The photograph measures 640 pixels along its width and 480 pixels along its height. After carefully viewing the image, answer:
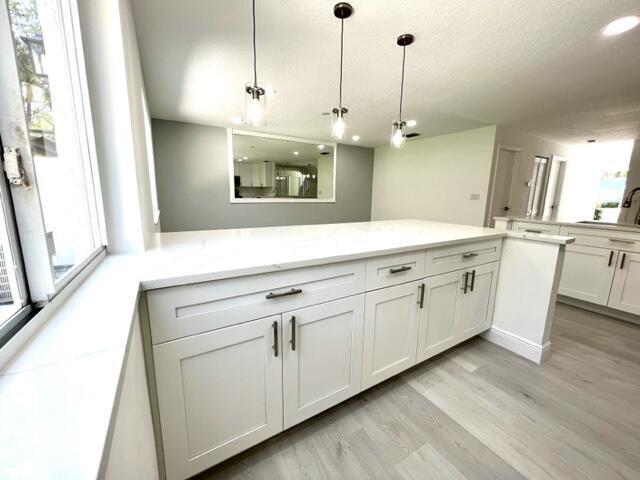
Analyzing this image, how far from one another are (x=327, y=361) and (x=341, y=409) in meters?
0.44

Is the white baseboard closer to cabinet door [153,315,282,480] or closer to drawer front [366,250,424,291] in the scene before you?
drawer front [366,250,424,291]

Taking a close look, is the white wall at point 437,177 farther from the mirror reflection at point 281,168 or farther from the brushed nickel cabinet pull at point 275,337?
the brushed nickel cabinet pull at point 275,337

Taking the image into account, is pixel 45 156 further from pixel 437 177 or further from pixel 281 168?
pixel 437 177

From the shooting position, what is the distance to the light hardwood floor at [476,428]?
118 centimetres

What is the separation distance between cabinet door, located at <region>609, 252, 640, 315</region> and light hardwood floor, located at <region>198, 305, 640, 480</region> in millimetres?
918

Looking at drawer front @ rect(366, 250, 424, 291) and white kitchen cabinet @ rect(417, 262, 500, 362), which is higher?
drawer front @ rect(366, 250, 424, 291)

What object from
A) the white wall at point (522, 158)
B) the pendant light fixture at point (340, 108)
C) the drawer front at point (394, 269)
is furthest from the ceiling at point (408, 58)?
the drawer front at point (394, 269)

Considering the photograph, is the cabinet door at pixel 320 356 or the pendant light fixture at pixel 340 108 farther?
the pendant light fixture at pixel 340 108

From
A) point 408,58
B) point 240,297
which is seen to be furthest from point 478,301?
point 408,58

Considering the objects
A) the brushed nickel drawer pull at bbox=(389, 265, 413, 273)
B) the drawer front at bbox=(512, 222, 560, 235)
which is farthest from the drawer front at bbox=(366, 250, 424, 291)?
the drawer front at bbox=(512, 222, 560, 235)

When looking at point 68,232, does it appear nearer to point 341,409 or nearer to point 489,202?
point 341,409

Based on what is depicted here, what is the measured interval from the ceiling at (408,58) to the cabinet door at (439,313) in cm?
162

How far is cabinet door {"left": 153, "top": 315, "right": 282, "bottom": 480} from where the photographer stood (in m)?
0.94

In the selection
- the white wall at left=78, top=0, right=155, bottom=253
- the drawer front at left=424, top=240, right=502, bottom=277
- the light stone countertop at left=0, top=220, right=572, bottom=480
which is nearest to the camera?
the light stone countertop at left=0, top=220, right=572, bottom=480
